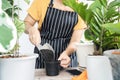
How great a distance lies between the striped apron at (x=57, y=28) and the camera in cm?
149

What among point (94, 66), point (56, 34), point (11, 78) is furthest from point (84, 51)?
point (56, 34)

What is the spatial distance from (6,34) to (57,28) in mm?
1027

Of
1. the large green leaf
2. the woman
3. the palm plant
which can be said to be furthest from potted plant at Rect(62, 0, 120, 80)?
the woman

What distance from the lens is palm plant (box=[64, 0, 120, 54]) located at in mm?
698

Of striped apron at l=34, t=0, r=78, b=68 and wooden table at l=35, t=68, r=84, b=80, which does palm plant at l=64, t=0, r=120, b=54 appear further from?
striped apron at l=34, t=0, r=78, b=68

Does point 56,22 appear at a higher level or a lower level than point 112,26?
higher

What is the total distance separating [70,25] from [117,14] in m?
0.81

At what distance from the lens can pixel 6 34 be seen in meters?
0.50

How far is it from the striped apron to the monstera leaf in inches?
38.0

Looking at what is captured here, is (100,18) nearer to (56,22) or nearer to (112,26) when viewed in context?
(112,26)

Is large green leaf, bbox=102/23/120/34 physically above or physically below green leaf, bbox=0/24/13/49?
above

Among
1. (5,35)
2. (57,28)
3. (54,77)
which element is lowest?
(54,77)

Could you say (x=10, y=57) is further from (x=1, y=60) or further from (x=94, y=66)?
(x=94, y=66)

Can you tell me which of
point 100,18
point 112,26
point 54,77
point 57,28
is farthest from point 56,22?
point 112,26
